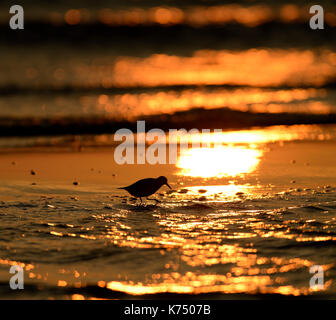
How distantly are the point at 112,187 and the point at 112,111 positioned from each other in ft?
16.1

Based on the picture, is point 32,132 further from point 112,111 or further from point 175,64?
point 175,64

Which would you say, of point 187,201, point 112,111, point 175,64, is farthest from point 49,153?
point 175,64

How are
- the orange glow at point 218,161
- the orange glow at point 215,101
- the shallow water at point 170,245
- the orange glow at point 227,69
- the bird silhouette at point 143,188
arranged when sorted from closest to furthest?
1. the shallow water at point 170,245
2. the bird silhouette at point 143,188
3. the orange glow at point 218,161
4. the orange glow at point 215,101
5. the orange glow at point 227,69

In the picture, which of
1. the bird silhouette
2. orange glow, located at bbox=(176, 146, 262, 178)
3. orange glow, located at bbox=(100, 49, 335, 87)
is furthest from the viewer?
orange glow, located at bbox=(100, 49, 335, 87)

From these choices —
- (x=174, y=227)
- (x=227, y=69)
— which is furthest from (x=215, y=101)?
(x=174, y=227)

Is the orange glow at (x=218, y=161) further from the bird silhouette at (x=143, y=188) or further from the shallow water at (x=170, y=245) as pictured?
the shallow water at (x=170, y=245)

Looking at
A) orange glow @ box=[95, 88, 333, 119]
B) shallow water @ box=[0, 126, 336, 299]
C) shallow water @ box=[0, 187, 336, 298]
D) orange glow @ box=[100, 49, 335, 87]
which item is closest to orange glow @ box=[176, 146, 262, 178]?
shallow water @ box=[0, 126, 336, 299]

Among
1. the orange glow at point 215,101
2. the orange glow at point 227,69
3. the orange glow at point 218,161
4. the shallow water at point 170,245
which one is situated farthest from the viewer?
the orange glow at point 227,69

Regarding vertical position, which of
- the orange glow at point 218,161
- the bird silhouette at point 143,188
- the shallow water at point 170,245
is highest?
the orange glow at point 218,161

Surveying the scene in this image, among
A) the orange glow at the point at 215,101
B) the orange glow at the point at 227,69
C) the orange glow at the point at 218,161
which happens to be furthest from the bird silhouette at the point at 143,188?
the orange glow at the point at 227,69

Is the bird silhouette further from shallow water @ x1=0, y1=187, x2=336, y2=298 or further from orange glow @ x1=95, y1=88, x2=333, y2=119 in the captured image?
orange glow @ x1=95, y1=88, x2=333, y2=119

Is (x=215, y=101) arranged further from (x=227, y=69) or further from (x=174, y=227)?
(x=174, y=227)

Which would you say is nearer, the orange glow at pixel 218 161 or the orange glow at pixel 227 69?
the orange glow at pixel 218 161

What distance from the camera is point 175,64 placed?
1700 centimetres
